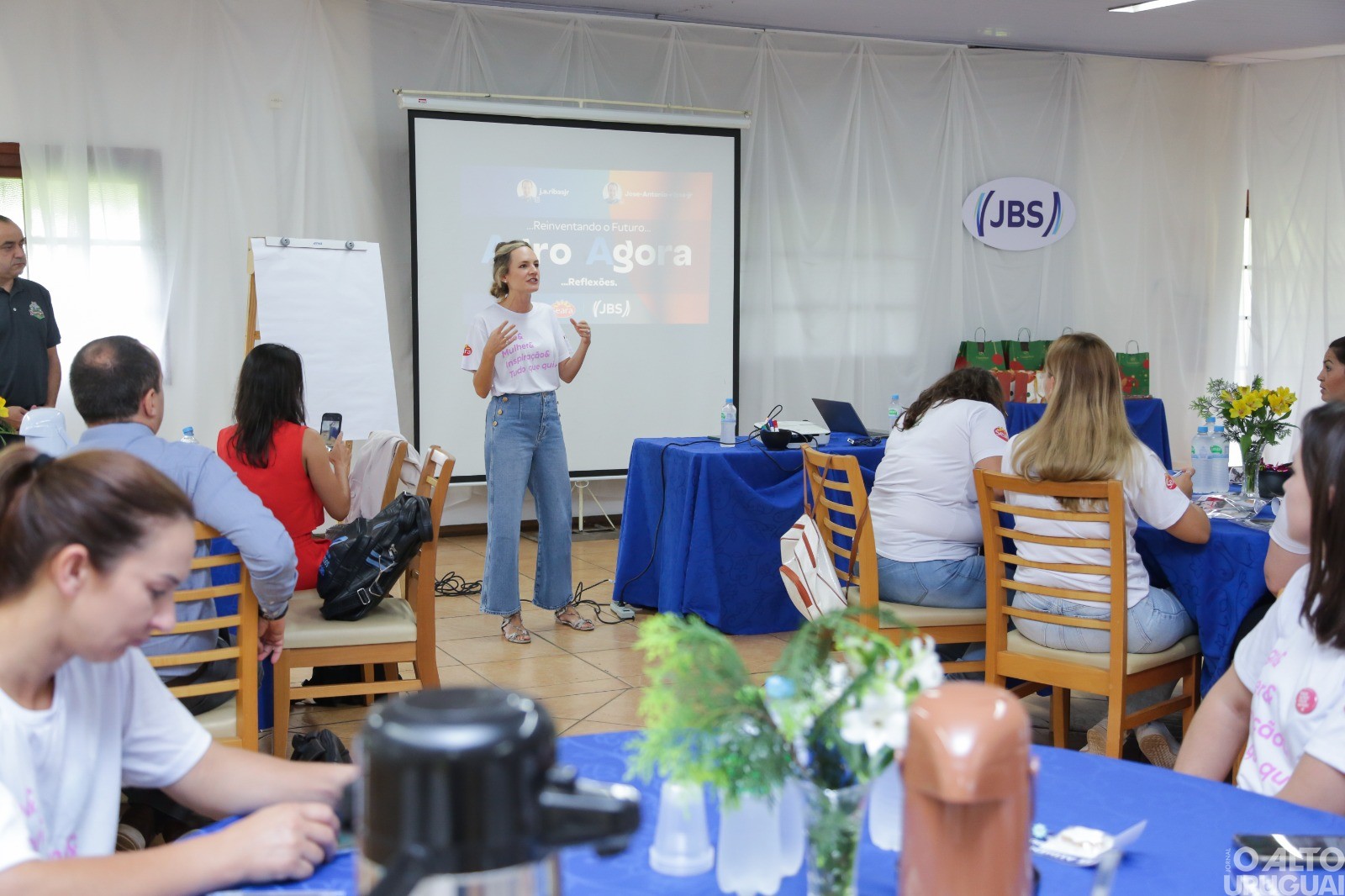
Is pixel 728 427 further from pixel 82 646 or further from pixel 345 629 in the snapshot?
pixel 82 646

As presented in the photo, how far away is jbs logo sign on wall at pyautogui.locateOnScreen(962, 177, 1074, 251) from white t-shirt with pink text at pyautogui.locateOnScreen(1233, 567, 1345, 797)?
623cm

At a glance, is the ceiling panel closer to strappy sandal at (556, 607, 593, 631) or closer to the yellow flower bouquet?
strappy sandal at (556, 607, 593, 631)

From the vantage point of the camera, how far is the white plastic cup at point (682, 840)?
1109mm

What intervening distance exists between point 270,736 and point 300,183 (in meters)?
3.57

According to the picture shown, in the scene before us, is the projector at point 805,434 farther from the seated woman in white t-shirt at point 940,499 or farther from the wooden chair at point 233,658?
the wooden chair at point 233,658

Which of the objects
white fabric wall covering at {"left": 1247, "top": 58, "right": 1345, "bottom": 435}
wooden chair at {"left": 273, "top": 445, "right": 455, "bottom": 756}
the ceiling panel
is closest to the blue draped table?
wooden chair at {"left": 273, "top": 445, "right": 455, "bottom": 756}

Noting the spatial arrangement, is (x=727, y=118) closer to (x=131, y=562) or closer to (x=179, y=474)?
(x=179, y=474)

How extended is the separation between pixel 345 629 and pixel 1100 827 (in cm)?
214

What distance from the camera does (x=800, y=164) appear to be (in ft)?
23.4

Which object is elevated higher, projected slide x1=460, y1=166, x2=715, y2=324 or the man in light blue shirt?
projected slide x1=460, y1=166, x2=715, y2=324

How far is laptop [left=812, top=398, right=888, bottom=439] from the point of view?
4.93 m

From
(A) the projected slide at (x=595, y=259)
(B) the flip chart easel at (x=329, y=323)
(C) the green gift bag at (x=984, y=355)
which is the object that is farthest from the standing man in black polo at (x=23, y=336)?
(C) the green gift bag at (x=984, y=355)

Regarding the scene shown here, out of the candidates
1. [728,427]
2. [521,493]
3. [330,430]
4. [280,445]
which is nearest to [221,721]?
[280,445]

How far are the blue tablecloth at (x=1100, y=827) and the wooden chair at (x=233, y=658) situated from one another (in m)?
1.13
